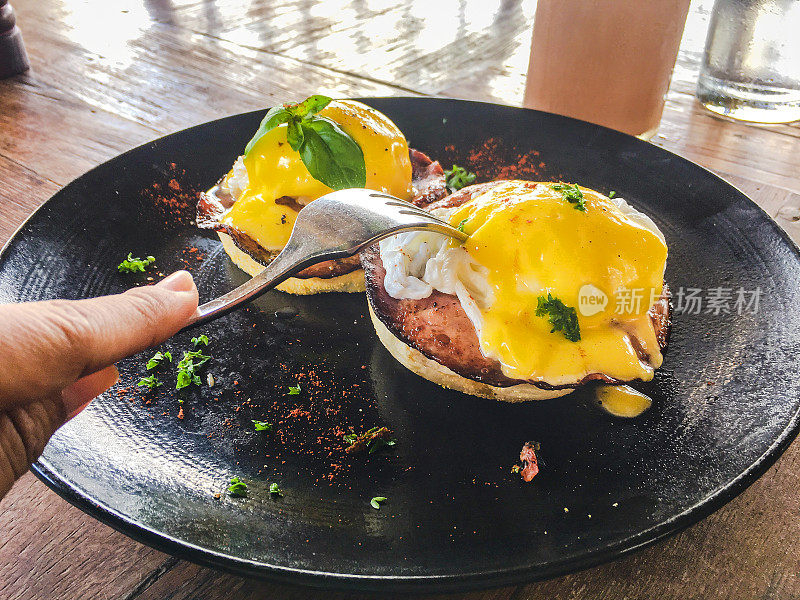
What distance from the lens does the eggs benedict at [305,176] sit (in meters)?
1.58

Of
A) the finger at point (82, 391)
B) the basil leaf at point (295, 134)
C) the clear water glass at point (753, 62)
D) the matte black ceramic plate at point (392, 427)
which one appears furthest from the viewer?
the clear water glass at point (753, 62)

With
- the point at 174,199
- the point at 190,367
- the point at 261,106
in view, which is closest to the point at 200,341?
the point at 190,367

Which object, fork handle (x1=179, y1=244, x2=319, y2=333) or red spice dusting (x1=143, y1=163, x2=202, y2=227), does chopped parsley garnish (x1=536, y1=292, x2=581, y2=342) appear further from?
red spice dusting (x1=143, y1=163, x2=202, y2=227)

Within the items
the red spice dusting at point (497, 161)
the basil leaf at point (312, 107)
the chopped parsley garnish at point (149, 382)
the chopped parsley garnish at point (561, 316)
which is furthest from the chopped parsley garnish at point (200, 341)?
the red spice dusting at point (497, 161)

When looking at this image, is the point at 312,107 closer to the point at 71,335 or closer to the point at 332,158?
the point at 332,158

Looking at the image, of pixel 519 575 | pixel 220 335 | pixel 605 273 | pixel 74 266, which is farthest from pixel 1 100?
pixel 519 575

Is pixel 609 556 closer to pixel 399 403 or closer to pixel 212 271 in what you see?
pixel 399 403

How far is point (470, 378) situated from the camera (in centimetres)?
131

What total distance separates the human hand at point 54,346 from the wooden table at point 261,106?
0.87 feet

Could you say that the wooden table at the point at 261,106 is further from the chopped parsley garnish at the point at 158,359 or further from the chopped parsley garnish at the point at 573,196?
the chopped parsley garnish at the point at 573,196

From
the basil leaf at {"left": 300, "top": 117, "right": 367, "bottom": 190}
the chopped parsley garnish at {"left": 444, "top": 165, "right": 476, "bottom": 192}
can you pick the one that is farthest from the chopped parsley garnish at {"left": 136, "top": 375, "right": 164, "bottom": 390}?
the chopped parsley garnish at {"left": 444, "top": 165, "right": 476, "bottom": 192}

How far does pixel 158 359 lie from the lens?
55.9 inches

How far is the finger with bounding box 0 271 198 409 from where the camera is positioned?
0.80 meters

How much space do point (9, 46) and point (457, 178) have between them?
2.17 meters
